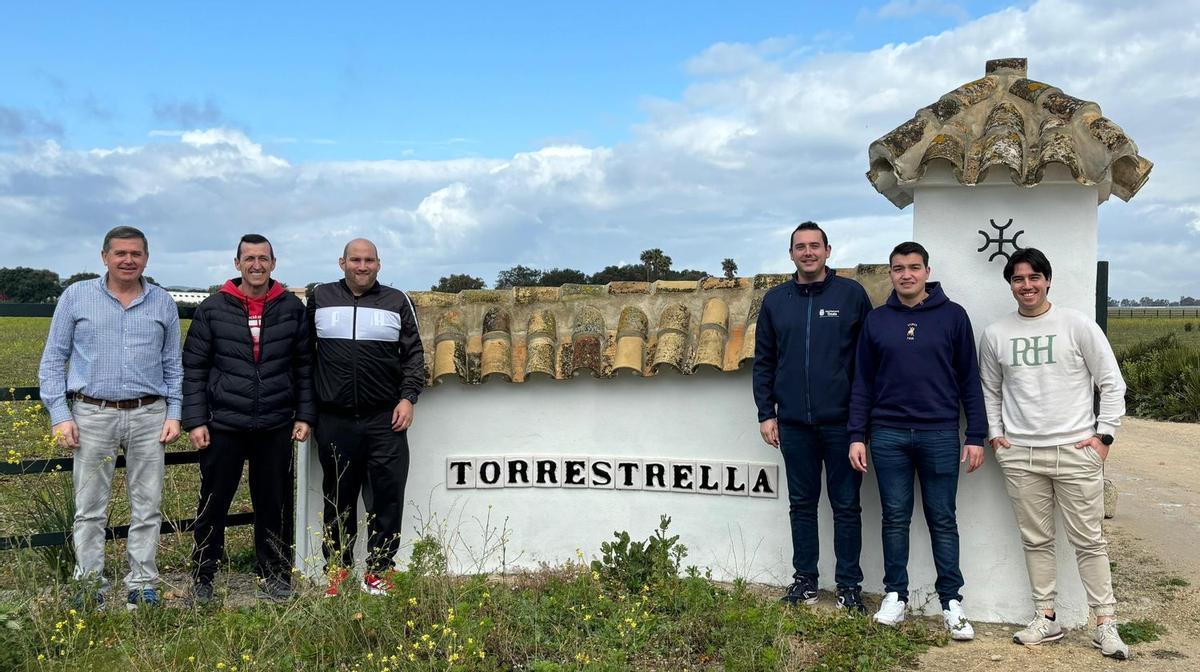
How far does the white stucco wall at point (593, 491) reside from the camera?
5.71 m

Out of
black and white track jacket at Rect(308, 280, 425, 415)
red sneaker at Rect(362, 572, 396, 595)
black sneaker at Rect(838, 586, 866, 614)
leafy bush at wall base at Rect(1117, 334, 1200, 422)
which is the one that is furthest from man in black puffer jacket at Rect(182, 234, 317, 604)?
leafy bush at wall base at Rect(1117, 334, 1200, 422)

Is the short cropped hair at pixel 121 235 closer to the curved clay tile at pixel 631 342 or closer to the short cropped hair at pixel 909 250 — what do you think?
the curved clay tile at pixel 631 342

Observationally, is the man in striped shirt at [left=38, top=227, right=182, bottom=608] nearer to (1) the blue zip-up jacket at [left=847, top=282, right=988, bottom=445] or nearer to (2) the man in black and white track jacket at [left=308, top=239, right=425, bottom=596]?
(2) the man in black and white track jacket at [left=308, top=239, right=425, bottom=596]

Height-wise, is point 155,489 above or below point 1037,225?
below

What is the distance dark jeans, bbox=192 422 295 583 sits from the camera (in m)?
5.21

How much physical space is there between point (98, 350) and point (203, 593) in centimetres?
150

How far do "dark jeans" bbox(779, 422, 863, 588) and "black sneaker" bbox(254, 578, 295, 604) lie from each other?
2.92 metres

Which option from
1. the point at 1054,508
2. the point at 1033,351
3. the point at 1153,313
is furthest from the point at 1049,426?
the point at 1153,313

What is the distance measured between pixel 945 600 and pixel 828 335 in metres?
1.56

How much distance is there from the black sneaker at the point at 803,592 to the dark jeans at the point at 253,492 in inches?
110

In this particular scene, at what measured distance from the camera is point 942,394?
15.9 feet

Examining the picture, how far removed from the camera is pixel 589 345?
579 centimetres

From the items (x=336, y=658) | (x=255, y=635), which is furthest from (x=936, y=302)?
(x=255, y=635)

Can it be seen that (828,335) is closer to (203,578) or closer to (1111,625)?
(1111,625)
